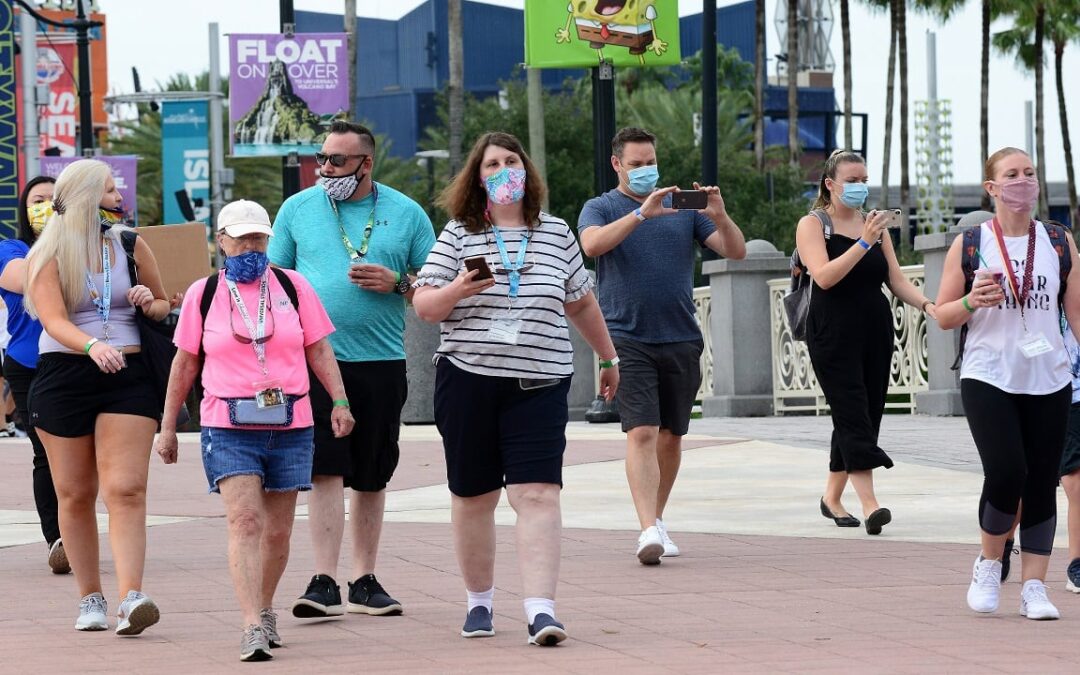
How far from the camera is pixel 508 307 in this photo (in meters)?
6.86

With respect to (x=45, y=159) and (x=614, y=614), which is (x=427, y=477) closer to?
(x=614, y=614)

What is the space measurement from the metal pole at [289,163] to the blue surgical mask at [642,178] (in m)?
13.8

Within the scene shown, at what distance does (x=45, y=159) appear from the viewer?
119 ft

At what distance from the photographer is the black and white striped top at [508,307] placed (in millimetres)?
6855

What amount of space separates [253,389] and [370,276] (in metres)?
0.94

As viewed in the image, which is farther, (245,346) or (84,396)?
(84,396)

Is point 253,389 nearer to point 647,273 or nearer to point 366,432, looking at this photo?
point 366,432

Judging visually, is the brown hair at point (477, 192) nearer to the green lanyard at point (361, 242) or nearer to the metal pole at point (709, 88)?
the green lanyard at point (361, 242)

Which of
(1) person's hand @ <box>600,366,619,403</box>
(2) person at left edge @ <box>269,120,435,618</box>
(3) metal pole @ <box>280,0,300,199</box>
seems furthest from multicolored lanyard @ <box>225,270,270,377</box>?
(3) metal pole @ <box>280,0,300,199</box>

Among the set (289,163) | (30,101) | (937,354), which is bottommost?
(937,354)

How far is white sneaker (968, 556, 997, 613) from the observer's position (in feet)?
23.8

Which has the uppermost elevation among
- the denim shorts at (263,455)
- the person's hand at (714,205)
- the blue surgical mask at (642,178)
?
the blue surgical mask at (642,178)

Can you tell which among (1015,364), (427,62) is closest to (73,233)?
(1015,364)

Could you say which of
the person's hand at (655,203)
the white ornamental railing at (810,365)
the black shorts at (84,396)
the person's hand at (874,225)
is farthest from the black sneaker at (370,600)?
the white ornamental railing at (810,365)
